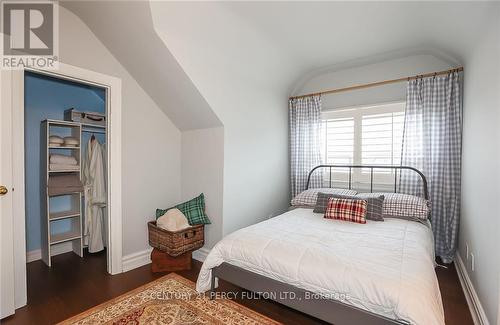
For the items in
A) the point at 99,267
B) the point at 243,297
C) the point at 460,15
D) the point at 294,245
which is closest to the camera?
the point at 294,245

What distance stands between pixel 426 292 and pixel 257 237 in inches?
44.9

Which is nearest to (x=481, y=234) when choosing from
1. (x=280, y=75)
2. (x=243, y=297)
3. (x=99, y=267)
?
(x=243, y=297)

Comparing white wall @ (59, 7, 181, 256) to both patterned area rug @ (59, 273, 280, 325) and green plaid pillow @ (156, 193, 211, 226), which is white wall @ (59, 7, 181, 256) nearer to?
green plaid pillow @ (156, 193, 211, 226)

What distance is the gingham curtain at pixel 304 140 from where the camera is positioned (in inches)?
149

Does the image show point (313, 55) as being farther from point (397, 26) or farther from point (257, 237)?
point (257, 237)

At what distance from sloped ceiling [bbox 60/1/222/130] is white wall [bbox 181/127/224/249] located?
0.53 feet

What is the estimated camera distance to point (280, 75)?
3.55 meters

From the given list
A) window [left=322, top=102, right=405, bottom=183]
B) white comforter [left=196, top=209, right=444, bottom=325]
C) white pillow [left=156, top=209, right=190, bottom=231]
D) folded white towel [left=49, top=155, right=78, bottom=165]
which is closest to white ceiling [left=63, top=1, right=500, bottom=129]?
window [left=322, top=102, right=405, bottom=183]

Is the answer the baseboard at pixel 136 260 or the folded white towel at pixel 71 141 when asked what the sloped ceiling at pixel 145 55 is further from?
the baseboard at pixel 136 260

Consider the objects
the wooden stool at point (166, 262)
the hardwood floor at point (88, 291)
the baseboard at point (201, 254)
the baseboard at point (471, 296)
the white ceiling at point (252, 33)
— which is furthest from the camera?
the baseboard at point (201, 254)

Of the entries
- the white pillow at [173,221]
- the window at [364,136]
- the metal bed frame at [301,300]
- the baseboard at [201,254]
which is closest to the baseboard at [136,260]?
the white pillow at [173,221]

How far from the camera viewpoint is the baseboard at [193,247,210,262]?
2.97m

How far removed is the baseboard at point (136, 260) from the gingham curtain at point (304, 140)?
2.28 meters

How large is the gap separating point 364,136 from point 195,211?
252cm
